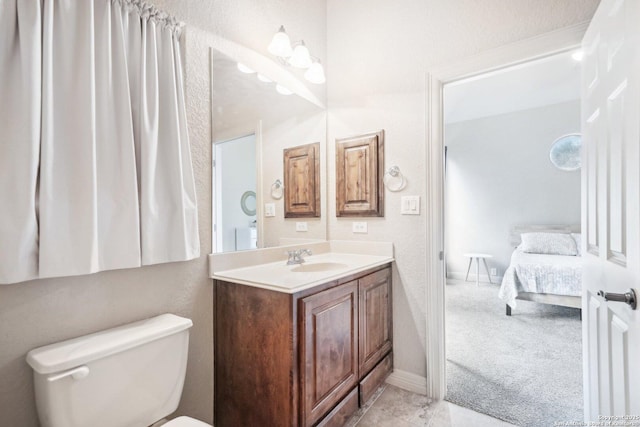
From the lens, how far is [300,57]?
193 cm

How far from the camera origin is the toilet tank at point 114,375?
0.90 m

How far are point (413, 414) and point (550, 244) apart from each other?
3697mm

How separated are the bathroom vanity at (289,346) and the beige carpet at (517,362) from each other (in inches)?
33.1

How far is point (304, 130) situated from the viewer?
2287mm

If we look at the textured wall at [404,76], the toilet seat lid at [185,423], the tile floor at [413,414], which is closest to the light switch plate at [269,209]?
the textured wall at [404,76]

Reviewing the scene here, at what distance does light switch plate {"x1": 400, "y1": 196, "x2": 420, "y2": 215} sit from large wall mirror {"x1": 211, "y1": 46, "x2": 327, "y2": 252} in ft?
2.12

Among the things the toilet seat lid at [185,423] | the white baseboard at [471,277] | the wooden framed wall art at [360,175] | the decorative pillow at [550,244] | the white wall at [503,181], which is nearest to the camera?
the toilet seat lid at [185,423]

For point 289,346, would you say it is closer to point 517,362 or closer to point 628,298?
point 628,298

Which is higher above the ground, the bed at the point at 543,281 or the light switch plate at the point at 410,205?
the light switch plate at the point at 410,205

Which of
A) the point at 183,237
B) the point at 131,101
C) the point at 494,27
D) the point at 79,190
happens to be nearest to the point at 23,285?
the point at 79,190

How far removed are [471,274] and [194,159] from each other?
16.8ft

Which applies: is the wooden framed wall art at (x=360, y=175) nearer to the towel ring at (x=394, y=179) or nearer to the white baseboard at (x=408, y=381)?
the towel ring at (x=394, y=179)

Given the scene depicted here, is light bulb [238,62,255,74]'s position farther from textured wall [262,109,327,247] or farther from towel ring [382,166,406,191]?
towel ring [382,166,406,191]

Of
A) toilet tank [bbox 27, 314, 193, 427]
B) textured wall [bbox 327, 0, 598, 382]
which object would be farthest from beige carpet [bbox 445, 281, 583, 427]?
toilet tank [bbox 27, 314, 193, 427]
